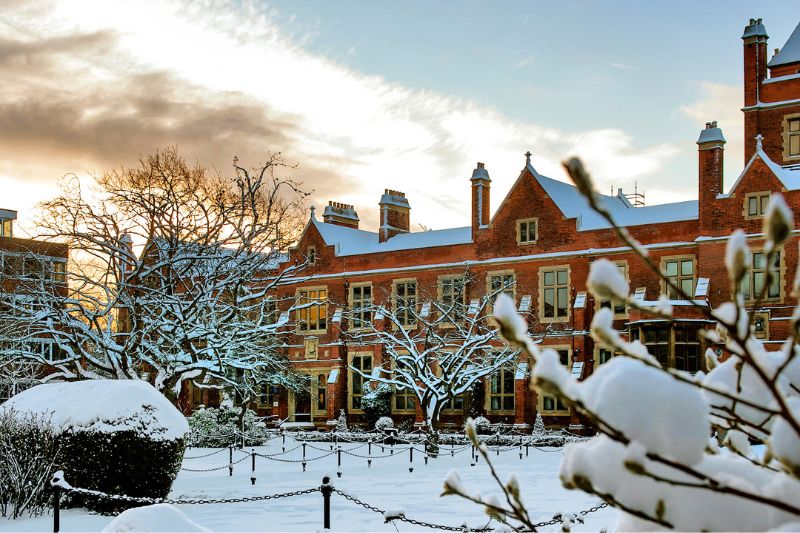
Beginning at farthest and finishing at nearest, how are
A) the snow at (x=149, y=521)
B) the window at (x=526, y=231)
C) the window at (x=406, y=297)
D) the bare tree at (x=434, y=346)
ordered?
1. the window at (x=406, y=297)
2. the window at (x=526, y=231)
3. the bare tree at (x=434, y=346)
4. the snow at (x=149, y=521)

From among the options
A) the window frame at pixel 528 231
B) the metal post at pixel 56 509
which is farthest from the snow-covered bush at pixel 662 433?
the window frame at pixel 528 231

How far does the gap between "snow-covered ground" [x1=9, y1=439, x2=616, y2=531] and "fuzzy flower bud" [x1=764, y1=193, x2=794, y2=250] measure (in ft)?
35.4

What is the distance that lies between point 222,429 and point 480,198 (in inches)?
577

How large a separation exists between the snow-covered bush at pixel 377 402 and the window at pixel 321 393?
314 centimetres

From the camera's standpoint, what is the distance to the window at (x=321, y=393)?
133 feet

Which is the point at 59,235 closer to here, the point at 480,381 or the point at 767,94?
the point at 480,381

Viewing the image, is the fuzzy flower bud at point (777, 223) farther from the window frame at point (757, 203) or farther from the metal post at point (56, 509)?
the window frame at point (757, 203)

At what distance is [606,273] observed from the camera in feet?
5.68

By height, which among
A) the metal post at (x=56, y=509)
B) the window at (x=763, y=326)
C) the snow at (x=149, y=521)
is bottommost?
the metal post at (x=56, y=509)

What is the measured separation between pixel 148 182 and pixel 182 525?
55.2ft

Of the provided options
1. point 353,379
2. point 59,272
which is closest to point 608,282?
point 59,272

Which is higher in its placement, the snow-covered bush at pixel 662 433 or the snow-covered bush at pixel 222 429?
the snow-covered bush at pixel 662 433

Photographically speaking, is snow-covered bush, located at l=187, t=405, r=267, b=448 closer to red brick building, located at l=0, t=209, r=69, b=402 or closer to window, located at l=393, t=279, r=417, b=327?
red brick building, located at l=0, t=209, r=69, b=402

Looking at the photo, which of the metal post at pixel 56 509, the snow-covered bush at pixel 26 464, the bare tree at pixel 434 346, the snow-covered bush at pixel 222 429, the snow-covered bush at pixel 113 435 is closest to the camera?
the metal post at pixel 56 509
